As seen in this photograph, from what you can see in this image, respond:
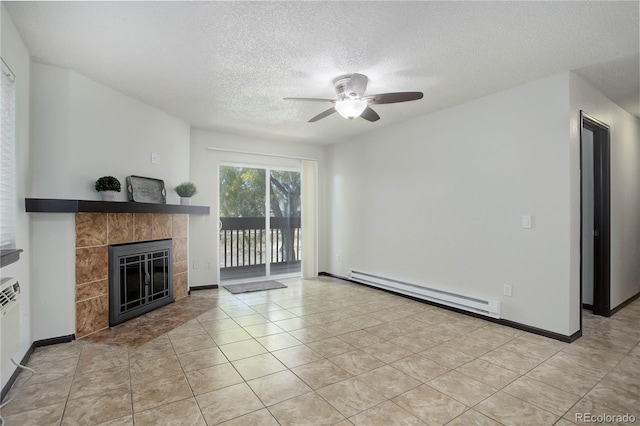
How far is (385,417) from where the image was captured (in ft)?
5.93

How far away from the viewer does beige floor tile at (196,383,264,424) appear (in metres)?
1.82

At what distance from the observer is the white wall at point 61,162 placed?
2.75 m

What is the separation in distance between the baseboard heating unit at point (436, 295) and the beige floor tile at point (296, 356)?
77.1 inches

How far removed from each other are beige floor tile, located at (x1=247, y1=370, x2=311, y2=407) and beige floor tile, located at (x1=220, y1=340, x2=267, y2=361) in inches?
16.4

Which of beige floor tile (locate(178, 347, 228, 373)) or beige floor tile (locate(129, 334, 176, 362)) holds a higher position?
beige floor tile (locate(129, 334, 176, 362))

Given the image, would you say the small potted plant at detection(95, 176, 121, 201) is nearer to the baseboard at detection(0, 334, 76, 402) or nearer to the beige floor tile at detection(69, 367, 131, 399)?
the baseboard at detection(0, 334, 76, 402)

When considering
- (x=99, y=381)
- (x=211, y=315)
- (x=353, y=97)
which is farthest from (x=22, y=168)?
(x=353, y=97)

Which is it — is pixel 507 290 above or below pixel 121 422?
above

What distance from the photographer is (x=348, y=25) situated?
2148 mm

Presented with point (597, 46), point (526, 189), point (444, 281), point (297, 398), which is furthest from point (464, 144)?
point (297, 398)

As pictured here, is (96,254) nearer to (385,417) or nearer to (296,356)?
(296,356)

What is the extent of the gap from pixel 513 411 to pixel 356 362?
3.49ft

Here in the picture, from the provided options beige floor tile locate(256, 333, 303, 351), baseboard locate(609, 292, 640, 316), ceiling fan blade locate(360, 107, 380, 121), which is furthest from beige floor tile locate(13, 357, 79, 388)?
baseboard locate(609, 292, 640, 316)

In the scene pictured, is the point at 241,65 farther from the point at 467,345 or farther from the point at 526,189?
the point at 467,345
